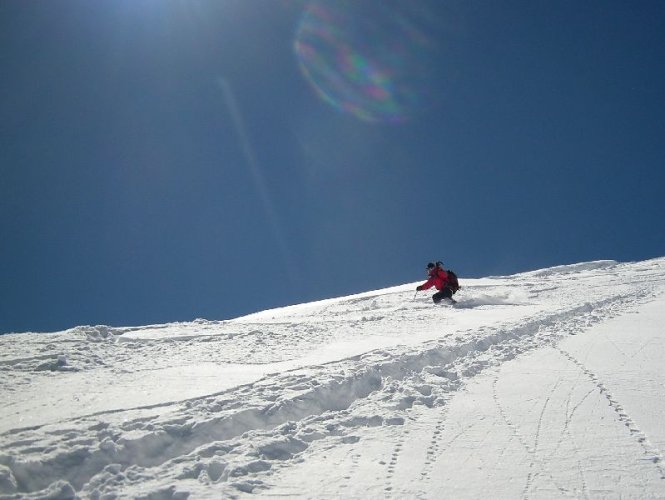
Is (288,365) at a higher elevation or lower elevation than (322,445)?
higher

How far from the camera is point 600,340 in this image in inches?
396

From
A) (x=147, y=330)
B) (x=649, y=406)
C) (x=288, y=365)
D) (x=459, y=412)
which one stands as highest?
(x=147, y=330)

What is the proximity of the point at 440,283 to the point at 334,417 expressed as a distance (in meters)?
13.9

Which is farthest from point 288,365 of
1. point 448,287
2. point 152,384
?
point 448,287

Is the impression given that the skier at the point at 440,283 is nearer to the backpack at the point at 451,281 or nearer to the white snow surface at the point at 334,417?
the backpack at the point at 451,281

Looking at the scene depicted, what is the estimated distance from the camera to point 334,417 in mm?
5727

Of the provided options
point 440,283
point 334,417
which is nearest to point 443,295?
point 440,283

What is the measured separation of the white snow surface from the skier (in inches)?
317

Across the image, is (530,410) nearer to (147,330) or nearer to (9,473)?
(9,473)

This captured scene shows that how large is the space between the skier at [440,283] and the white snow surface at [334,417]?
8.04 m

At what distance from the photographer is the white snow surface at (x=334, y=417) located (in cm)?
409

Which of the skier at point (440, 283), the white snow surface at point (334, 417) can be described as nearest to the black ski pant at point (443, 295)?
the skier at point (440, 283)

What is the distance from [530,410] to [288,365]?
372 centimetres

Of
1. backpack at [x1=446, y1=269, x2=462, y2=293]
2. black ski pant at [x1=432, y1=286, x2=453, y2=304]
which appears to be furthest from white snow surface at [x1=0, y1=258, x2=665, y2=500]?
backpack at [x1=446, y1=269, x2=462, y2=293]
